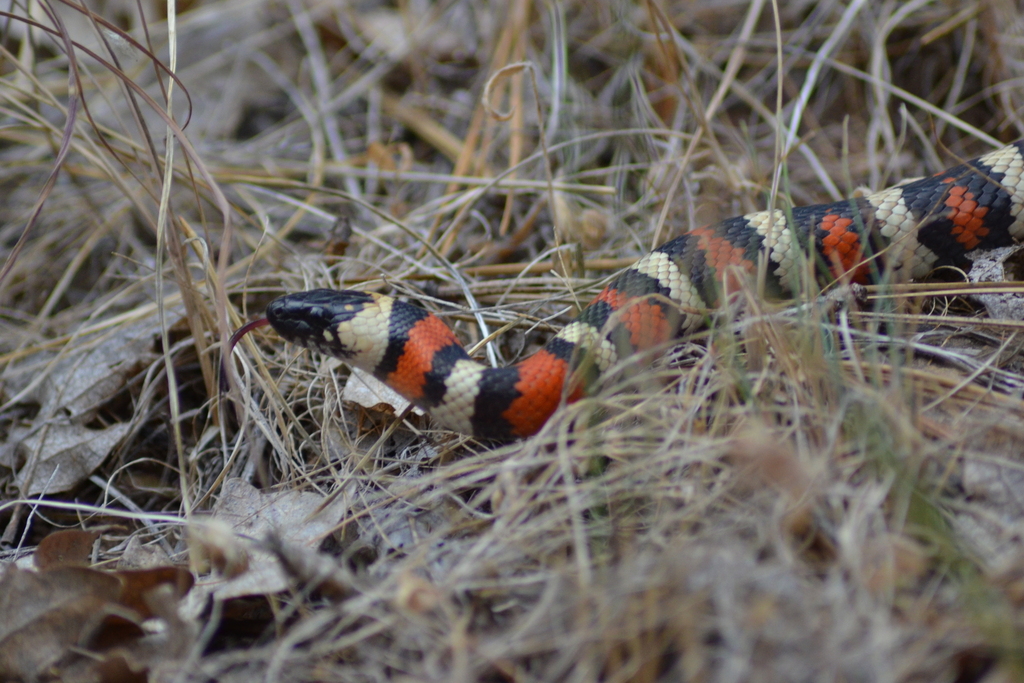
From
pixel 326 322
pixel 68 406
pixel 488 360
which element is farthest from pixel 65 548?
pixel 488 360

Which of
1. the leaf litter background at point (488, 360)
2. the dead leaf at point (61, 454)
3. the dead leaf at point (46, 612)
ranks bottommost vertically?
the dead leaf at point (61, 454)

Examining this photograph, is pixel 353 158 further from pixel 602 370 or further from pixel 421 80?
pixel 602 370

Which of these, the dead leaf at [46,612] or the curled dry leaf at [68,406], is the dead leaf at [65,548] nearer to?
the dead leaf at [46,612]

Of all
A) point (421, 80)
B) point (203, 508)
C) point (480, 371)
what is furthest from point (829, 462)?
point (421, 80)

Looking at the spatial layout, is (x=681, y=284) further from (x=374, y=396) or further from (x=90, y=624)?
(x=90, y=624)

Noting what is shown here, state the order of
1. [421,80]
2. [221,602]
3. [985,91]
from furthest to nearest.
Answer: [421,80] < [985,91] < [221,602]

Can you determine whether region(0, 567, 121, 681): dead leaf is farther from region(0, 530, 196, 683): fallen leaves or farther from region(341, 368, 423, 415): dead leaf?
region(341, 368, 423, 415): dead leaf

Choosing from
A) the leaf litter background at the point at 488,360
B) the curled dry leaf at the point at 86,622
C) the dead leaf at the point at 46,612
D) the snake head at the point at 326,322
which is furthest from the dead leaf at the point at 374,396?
the dead leaf at the point at 46,612
